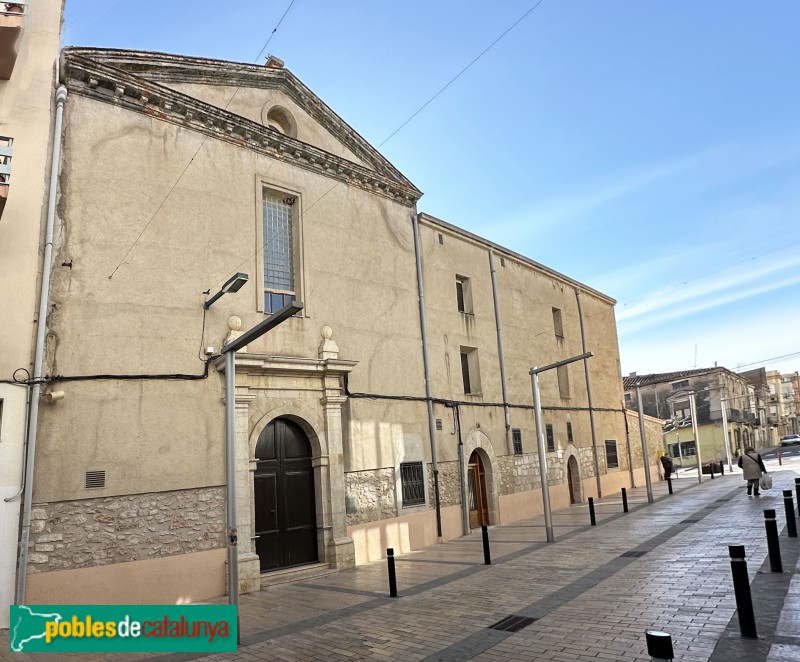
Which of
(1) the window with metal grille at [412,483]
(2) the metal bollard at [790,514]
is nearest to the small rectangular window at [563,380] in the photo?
(1) the window with metal grille at [412,483]

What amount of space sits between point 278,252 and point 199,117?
3.03 m

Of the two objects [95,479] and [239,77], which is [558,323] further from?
[95,479]

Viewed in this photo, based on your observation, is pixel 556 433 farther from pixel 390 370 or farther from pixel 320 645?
pixel 320 645

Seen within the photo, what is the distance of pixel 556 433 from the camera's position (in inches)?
813

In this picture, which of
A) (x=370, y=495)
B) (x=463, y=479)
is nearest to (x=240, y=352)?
(x=370, y=495)

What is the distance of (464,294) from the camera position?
17.7m

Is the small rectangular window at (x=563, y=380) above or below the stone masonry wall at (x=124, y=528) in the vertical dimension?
above

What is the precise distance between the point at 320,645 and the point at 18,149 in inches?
332

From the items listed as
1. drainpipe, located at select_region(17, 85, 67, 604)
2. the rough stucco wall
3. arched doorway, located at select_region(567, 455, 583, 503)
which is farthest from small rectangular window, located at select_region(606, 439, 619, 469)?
drainpipe, located at select_region(17, 85, 67, 604)

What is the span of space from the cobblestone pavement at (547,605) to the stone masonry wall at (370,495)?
41.1 inches

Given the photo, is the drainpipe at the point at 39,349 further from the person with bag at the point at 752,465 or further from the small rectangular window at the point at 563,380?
the small rectangular window at the point at 563,380

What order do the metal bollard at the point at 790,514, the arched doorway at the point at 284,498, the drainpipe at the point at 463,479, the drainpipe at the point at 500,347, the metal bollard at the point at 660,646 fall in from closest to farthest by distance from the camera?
the metal bollard at the point at 660,646
the metal bollard at the point at 790,514
the arched doorway at the point at 284,498
the drainpipe at the point at 463,479
the drainpipe at the point at 500,347

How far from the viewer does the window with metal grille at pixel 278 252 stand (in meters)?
12.0

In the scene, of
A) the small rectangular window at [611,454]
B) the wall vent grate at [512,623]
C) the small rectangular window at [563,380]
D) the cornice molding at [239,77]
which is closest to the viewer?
the wall vent grate at [512,623]
